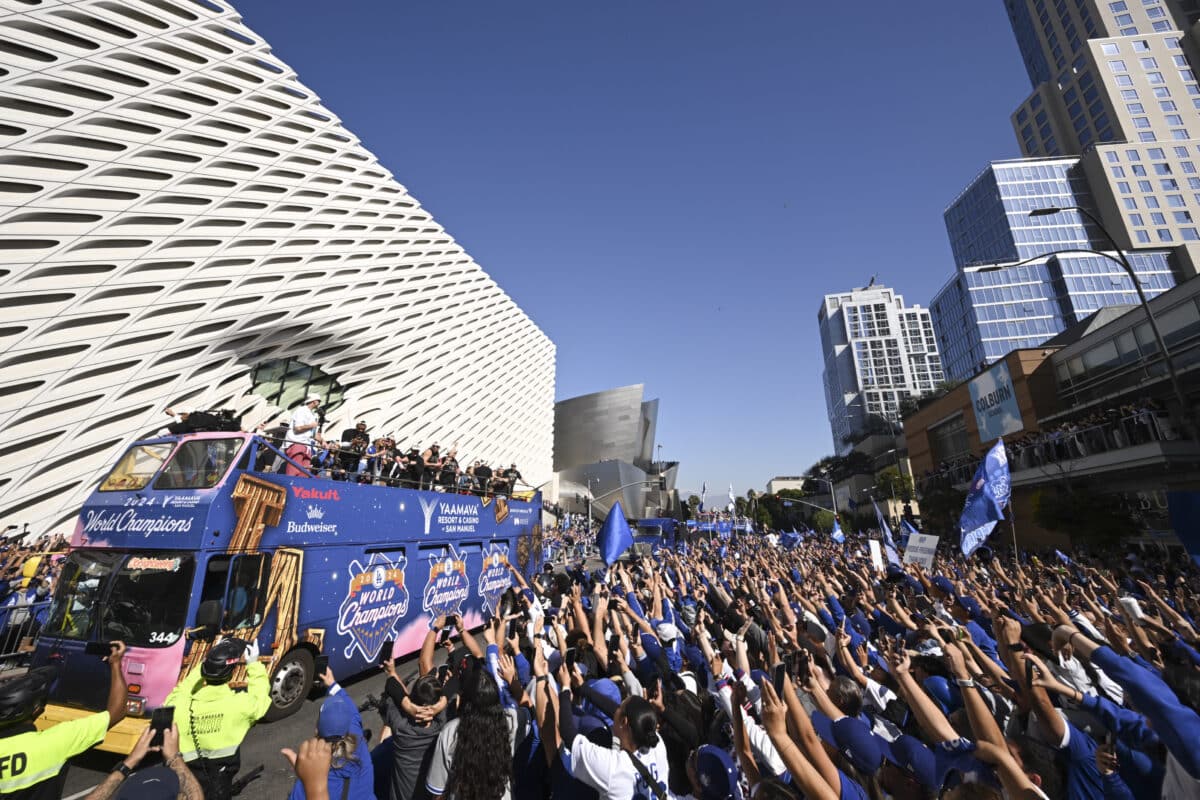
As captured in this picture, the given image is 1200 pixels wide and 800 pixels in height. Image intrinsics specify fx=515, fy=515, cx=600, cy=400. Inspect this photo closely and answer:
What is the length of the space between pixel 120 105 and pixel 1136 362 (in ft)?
135

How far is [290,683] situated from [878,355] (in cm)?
14840

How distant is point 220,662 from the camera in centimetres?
349

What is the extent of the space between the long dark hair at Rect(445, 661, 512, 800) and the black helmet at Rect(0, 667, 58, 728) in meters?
2.09

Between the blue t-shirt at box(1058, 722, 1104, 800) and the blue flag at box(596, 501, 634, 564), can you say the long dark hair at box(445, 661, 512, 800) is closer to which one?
the blue t-shirt at box(1058, 722, 1104, 800)

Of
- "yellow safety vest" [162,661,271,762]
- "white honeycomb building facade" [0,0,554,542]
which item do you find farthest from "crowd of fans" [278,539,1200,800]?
"white honeycomb building facade" [0,0,554,542]

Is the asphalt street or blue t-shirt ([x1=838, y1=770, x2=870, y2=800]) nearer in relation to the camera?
blue t-shirt ([x1=838, y1=770, x2=870, y2=800])

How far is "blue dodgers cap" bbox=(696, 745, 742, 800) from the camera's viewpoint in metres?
2.68

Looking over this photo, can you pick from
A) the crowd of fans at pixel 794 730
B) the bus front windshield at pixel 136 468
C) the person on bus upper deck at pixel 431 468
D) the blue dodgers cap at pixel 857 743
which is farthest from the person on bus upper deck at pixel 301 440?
the blue dodgers cap at pixel 857 743

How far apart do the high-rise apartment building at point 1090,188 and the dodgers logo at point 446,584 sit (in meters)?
74.9

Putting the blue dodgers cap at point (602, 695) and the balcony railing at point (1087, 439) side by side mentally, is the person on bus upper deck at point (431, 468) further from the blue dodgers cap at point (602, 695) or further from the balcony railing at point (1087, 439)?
the balcony railing at point (1087, 439)

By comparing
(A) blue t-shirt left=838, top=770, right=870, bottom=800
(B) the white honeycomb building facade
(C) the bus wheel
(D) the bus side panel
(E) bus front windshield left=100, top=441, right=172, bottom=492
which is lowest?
(C) the bus wheel

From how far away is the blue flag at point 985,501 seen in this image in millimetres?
10148

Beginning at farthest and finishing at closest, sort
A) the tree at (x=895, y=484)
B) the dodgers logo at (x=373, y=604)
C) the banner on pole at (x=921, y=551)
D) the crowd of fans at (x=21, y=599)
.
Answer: the tree at (x=895, y=484) < the banner on pole at (x=921, y=551) < the crowd of fans at (x=21, y=599) < the dodgers logo at (x=373, y=604)

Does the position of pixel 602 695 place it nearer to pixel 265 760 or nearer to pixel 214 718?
pixel 214 718
